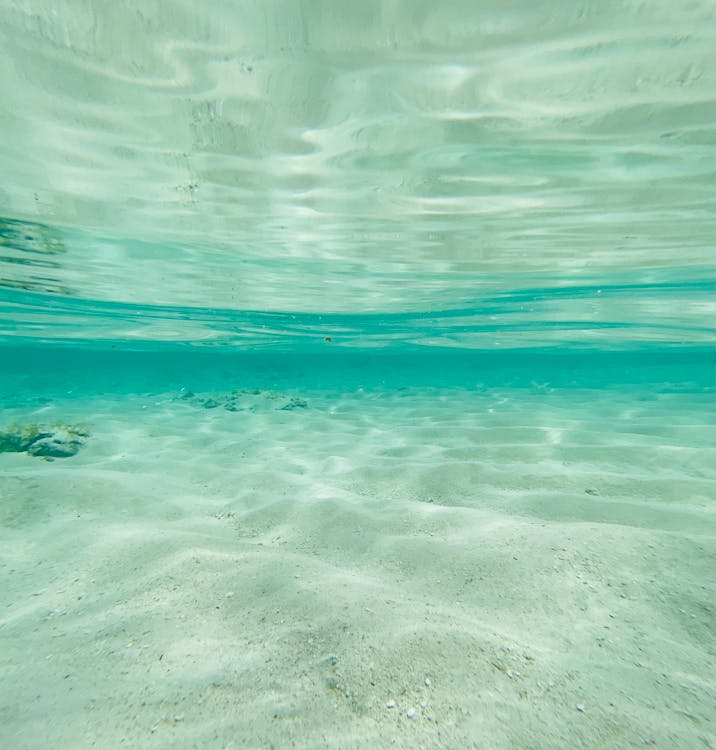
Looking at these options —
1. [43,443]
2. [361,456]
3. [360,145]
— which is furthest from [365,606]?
[43,443]

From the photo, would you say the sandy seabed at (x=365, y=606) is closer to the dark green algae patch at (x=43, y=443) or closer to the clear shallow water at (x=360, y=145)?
the dark green algae patch at (x=43, y=443)

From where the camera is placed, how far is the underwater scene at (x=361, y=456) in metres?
2.69

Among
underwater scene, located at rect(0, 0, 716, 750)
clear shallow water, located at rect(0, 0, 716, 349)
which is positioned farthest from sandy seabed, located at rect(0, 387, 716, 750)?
clear shallow water, located at rect(0, 0, 716, 349)

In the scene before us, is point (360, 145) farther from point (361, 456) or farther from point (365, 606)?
point (365, 606)

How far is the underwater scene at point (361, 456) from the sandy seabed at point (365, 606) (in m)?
0.03

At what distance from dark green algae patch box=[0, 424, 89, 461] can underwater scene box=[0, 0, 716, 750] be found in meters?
0.15

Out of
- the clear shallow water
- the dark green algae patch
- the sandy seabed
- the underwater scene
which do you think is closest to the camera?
the sandy seabed

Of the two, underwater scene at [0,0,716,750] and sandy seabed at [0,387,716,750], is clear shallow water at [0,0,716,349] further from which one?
sandy seabed at [0,387,716,750]

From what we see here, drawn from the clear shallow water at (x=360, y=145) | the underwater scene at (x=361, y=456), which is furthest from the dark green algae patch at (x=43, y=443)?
the clear shallow water at (x=360, y=145)

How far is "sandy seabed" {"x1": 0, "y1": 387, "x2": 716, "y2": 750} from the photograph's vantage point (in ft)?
8.11

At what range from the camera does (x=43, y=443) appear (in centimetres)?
975

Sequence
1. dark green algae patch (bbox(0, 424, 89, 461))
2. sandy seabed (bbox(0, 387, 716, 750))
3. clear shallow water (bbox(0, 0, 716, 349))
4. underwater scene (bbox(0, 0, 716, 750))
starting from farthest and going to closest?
dark green algae patch (bbox(0, 424, 89, 461)) < clear shallow water (bbox(0, 0, 716, 349)) < underwater scene (bbox(0, 0, 716, 750)) < sandy seabed (bbox(0, 387, 716, 750))

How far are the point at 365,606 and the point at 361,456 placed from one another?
5.50 metres

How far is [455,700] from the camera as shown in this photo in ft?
8.26
